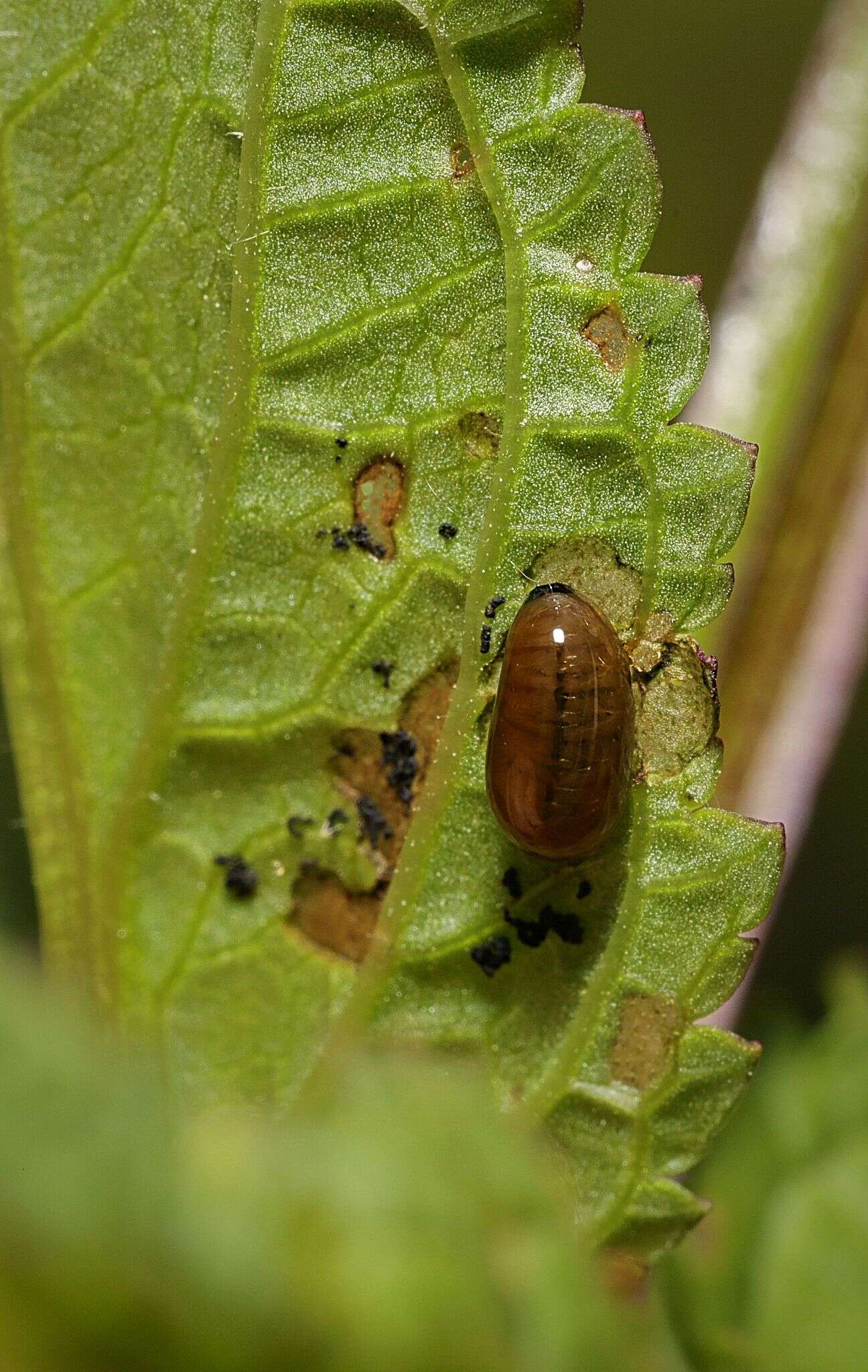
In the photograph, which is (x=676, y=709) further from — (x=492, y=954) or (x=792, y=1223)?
(x=792, y=1223)

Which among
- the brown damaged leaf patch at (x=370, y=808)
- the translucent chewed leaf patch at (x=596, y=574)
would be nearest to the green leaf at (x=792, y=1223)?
the brown damaged leaf patch at (x=370, y=808)

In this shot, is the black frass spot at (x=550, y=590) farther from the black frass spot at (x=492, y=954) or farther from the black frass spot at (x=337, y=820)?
the black frass spot at (x=492, y=954)

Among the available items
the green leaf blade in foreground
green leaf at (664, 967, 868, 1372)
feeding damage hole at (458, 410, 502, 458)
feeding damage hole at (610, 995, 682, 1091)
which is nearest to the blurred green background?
green leaf at (664, 967, 868, 1372)

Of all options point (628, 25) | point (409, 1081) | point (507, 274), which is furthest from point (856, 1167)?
point (628, 25)

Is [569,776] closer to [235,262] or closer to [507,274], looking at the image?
[507,274]

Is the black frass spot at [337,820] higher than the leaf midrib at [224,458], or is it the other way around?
the leaf midrib at [224,458]
